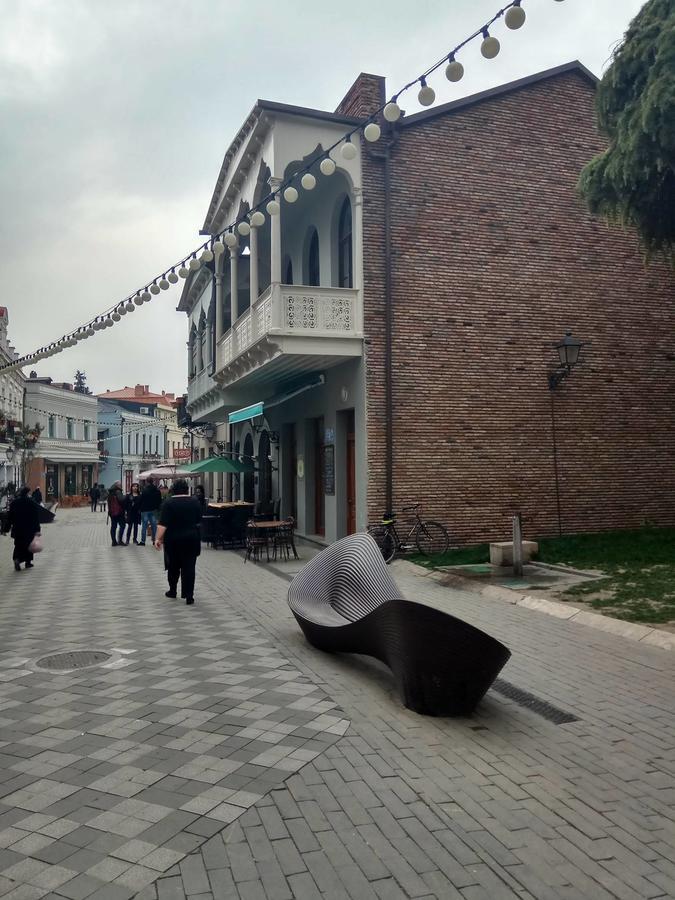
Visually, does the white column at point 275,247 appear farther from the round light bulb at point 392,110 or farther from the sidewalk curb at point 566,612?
the sidewalk curb at point 566,612

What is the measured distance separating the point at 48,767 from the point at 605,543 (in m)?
11.8

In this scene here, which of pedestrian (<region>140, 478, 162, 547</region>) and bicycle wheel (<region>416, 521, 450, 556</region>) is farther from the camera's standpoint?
pedestrian (<region>140, 478, 162, 547</region>)

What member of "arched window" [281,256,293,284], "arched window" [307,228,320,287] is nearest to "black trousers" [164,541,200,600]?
"arched window" [307,228,320,287]

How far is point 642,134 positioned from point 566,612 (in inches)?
240

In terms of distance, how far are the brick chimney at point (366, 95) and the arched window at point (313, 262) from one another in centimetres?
370

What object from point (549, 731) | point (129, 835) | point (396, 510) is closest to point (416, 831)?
A: point (129, 835)

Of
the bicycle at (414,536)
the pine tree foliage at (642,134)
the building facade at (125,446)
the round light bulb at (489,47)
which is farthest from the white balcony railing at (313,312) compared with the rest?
the building facade at (125,446)

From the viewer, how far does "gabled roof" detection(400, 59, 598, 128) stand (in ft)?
48.3

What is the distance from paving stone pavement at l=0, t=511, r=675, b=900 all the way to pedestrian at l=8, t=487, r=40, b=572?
23.1 feet

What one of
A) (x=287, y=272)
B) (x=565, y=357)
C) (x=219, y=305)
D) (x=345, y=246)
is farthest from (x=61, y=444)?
(x=565, y=357)

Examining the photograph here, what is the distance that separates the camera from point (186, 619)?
8523 mm

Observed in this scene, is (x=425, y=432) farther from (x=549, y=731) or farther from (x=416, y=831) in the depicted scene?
(x=416, y=831)

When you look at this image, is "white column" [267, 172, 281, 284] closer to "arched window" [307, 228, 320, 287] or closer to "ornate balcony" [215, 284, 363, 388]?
"ornate balcony" [215, 284, 363, 388]

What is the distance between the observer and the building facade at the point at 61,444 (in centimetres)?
5100
